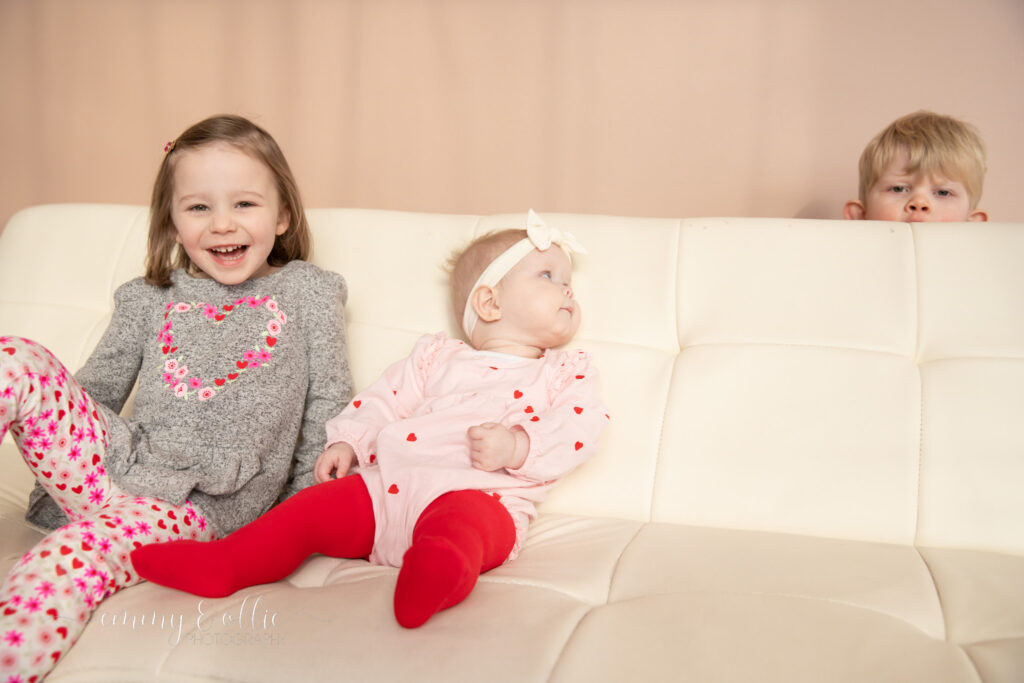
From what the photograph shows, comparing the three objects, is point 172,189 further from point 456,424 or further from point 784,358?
point 784,358

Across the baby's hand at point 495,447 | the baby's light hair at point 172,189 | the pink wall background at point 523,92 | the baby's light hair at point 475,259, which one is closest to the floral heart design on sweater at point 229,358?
the baby's light hair at point 172,189

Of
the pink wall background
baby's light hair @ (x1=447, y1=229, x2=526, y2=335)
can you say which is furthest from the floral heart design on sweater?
the pink wall background

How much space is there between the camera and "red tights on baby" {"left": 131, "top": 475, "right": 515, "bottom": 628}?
1.04 m

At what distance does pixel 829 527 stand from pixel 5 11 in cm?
333

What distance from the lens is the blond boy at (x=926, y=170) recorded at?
6.03 feet

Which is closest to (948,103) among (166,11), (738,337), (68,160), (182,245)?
(738,337)

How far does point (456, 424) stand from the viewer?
145 cm

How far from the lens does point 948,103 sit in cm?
215

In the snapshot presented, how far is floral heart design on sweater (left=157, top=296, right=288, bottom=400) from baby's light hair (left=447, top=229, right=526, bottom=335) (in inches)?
14.0

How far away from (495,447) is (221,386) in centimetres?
54

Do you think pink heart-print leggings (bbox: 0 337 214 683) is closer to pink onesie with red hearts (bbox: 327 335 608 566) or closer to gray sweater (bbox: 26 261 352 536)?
gray sweater (bbox: 26 261 352 536)

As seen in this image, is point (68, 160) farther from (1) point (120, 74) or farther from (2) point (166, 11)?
(2) point (166, 11)

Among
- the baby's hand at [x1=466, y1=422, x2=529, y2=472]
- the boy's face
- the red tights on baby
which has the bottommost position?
the red tights on baby

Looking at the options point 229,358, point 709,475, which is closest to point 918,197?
point 709,475
